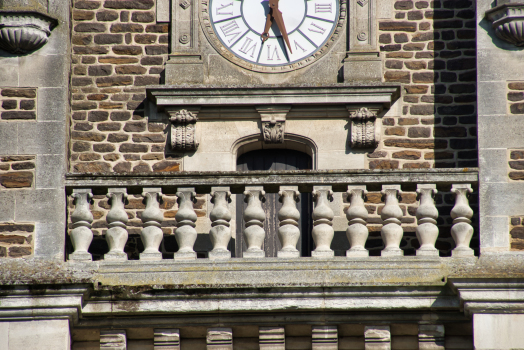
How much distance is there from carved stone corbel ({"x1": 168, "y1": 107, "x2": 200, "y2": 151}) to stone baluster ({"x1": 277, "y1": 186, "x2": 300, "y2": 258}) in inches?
80.3

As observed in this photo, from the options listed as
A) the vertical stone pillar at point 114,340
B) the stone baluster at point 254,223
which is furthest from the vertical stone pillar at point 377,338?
the vertical stone pillar at point 114,340

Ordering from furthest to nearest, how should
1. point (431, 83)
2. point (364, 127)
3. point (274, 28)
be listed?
point (274, 28)
point (431, 83)
point (364, 127)

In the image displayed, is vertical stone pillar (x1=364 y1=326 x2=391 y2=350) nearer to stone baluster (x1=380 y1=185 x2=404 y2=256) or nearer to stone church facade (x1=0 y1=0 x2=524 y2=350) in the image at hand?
stone church facade (x1=0 y1=0 x2=524 y2=350)

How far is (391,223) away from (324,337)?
3.66 feet

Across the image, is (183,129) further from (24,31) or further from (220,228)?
(220,228)

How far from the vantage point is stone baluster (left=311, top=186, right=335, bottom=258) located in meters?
7.79

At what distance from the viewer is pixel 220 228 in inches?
310

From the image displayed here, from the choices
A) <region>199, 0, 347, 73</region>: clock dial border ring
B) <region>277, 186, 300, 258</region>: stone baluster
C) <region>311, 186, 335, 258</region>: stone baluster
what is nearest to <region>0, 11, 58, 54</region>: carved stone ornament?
<region>199, 0, 347, 73</region>: clock dial border ring

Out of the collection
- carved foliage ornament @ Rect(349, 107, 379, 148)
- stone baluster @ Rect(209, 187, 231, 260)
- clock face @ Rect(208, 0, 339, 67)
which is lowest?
stone baluster @ Rect(209, 187, 231, 260)

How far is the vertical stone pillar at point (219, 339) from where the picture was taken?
7.61 metres

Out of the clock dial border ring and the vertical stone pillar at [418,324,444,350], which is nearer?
the vertical stone pillar at [418,324,444,350]

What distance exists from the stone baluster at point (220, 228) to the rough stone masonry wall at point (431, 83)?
2345 mm

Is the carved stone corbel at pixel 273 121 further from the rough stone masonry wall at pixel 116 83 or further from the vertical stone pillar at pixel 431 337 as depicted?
the vertical stone pillar at pixel 431 337

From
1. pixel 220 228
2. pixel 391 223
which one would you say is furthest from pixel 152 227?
pixel 391 223
